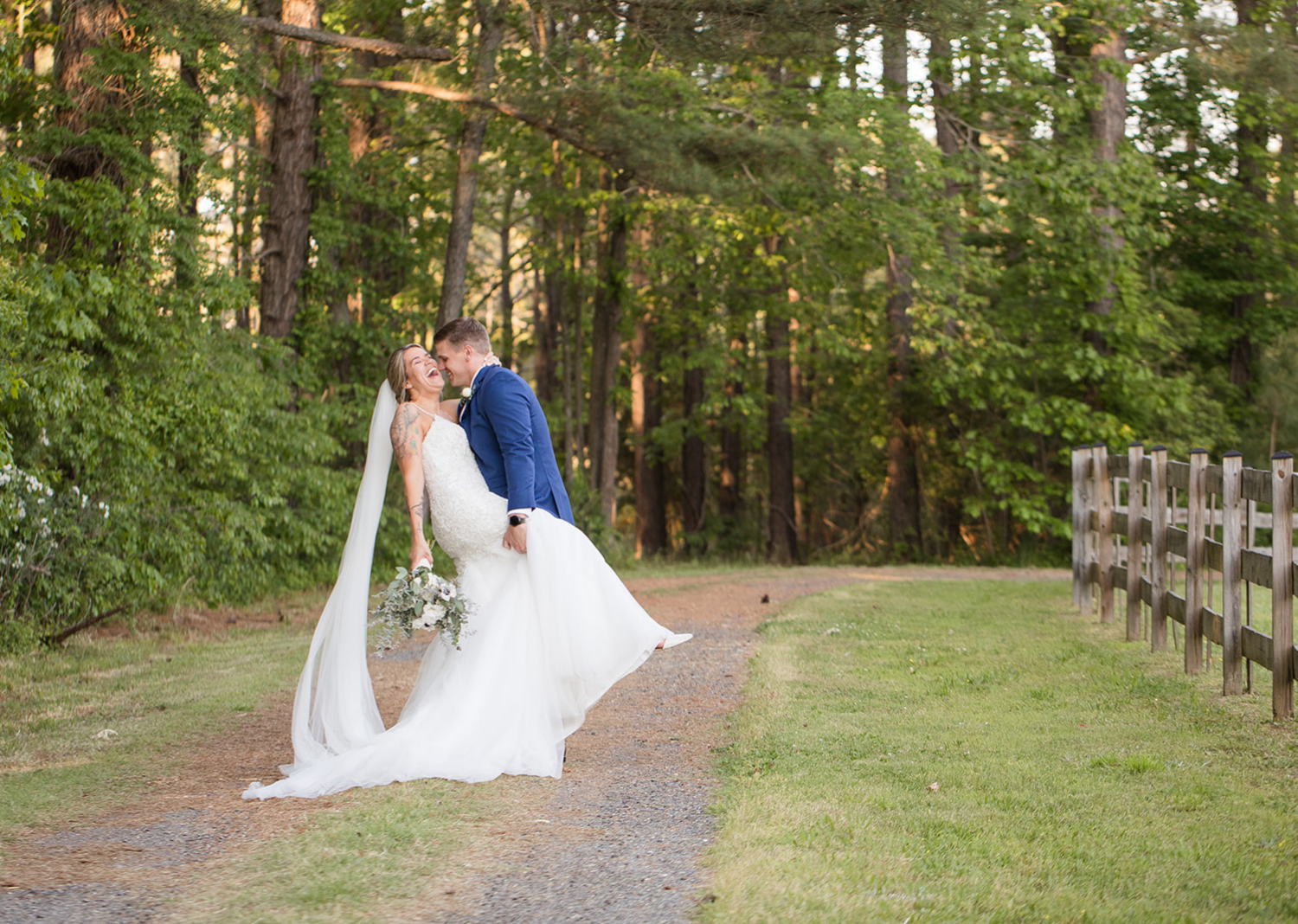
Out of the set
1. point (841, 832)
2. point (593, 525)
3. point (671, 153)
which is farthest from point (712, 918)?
point (593, 525)

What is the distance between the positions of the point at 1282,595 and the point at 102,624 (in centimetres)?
985

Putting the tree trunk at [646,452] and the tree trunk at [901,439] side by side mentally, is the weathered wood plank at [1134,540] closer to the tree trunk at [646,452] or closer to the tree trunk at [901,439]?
the tree trunk at [901,439]

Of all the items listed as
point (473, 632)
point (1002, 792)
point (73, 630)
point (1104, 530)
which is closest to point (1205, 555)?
point (1104, 530)

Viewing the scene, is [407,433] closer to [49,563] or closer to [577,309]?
[49,563]

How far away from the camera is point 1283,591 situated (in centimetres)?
627

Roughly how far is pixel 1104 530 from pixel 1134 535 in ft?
3.99

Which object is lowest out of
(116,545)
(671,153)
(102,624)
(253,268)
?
(102,624)

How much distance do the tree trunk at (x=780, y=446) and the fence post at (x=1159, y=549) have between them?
53.6ft

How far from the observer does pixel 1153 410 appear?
68.7 ft

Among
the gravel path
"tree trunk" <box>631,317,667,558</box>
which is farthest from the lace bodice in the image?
"tree trunk" <box>631,317,667,558</box>

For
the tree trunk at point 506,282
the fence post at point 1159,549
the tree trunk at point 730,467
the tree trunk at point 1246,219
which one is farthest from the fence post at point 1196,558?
the tree trunk at point 730,467

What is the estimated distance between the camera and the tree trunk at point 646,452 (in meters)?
26.9

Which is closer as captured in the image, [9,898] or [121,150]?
[9,898]

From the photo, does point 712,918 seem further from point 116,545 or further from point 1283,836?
point 116,545
